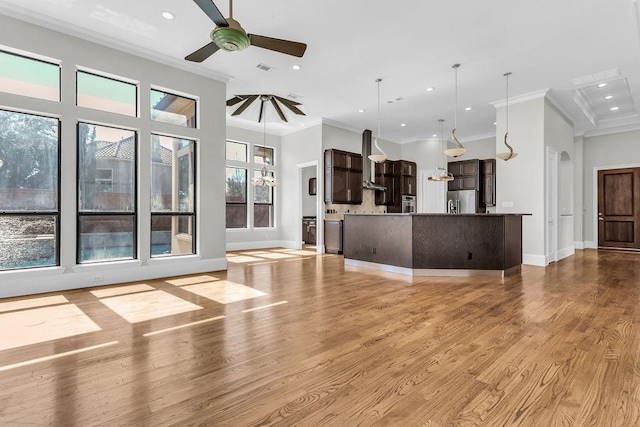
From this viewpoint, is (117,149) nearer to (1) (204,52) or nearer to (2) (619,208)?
(1) (204,52)

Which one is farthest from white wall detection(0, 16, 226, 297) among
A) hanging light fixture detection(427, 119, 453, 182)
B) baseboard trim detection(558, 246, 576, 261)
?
baseboard trim detection(558, 246, 576, 261)

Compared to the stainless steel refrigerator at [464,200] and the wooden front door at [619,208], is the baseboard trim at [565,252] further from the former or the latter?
the stainless steel refrigerator at [464,200]

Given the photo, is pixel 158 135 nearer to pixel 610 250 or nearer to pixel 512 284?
pixel 512 284

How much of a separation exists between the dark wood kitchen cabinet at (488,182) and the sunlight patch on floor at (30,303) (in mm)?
10238

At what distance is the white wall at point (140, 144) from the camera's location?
4219 mm

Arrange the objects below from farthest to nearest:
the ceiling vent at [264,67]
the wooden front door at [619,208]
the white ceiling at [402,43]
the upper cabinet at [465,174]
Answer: the upper cabinet at [465,174]
the wooden front door at [619,208]
the ceiling vent at [264,67]
the white ceiling at [402,43]

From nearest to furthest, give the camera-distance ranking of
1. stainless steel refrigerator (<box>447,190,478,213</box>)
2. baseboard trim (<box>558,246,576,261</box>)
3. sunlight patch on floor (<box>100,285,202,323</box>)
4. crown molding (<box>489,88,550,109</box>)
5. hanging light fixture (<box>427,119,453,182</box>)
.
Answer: sunlight patch on floor (<box>100,285,202,323</box>), crown molding (<box>489,88,550,109</box>), baseboard trim (<box>558,246,576,261</box>), hanging light fixture (<box>427,119,453,182</box>), stainless steel refrigerator (<box>447,190,478,213</box>)

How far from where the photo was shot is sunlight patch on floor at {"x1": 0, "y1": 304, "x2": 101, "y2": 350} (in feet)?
9.05

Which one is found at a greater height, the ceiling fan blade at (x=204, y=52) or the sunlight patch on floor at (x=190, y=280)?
the ceiling fan blade at (x=204, y=52)

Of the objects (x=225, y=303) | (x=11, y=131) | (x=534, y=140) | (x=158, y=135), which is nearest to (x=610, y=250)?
(x=534, y=140)

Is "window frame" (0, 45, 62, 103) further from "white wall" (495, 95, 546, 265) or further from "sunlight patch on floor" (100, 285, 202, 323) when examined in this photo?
"white wall" (495, 95, 546, 265)

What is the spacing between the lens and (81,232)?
15.3 ft

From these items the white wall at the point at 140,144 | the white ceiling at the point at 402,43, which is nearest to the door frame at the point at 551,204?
the white ceiling at the point at 402,43

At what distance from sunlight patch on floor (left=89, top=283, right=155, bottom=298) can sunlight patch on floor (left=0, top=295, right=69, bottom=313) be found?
364mm
